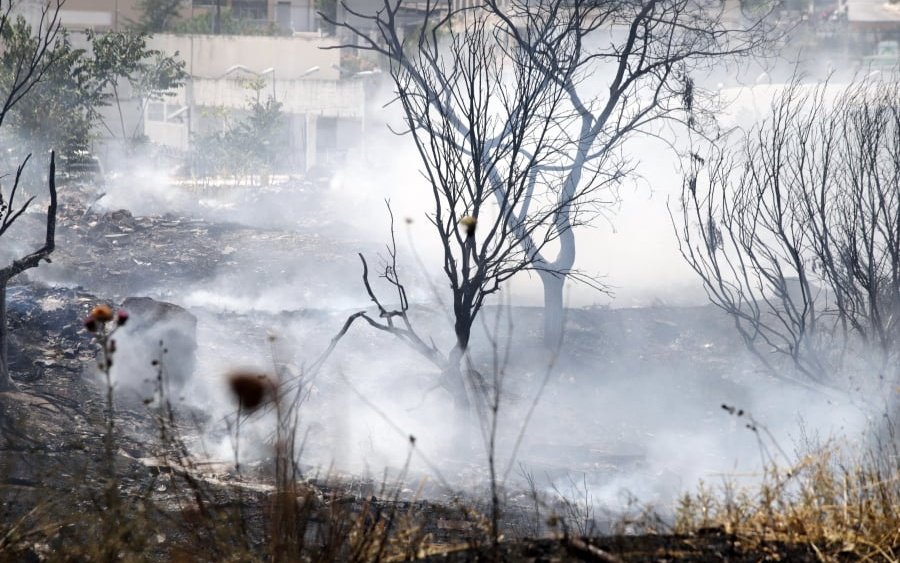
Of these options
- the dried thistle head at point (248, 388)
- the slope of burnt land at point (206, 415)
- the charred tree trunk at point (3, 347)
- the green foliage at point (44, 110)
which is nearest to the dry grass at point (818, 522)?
the slope of burnt land at point (206, 415)

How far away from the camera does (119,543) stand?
139 inches

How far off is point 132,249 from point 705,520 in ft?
49.4

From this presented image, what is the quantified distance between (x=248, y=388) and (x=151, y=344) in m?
1.17

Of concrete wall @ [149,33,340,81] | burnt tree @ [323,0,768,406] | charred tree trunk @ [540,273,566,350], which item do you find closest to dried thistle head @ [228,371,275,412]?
burnt tree @ [323,0,768,406]

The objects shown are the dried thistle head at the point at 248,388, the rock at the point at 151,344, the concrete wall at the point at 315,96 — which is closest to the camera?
the rock at the point at 151,344

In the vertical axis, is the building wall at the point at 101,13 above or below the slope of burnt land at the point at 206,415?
above

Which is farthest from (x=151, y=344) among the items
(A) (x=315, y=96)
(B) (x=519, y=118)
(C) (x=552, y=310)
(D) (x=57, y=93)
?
(A) (x=315, y=96)

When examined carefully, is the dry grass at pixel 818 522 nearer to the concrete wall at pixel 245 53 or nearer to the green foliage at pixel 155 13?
the concrete wall at pixel 245 53

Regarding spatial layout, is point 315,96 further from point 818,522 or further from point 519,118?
point 818,522

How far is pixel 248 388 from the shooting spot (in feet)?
33.2

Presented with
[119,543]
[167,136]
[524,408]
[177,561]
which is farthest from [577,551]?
[167,136]

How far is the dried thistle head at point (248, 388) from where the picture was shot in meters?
9.66

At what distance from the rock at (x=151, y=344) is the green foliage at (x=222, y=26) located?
33.8 meters

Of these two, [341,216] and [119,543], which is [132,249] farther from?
[119,543]
